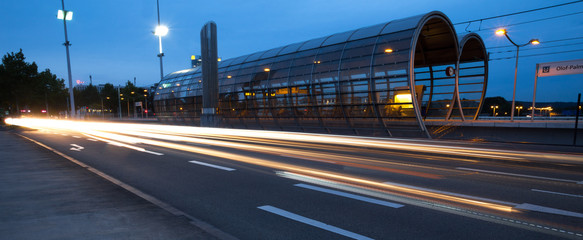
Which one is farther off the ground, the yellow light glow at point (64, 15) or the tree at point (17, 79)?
the yellow light glow at point (64, 15)

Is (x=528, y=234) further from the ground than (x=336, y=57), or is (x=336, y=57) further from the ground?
(x=336, y=57)

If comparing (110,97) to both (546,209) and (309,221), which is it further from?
(546,209)

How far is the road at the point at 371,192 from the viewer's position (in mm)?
4172

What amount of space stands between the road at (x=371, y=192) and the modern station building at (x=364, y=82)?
28.9 ft

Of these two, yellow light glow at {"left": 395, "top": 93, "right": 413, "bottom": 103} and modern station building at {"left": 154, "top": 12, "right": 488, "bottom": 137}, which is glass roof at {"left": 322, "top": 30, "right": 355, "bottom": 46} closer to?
modern station building at {"left": 154, "top": 12, "right": 488, "bottom": 137}

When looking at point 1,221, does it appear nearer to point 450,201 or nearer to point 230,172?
point 230,172

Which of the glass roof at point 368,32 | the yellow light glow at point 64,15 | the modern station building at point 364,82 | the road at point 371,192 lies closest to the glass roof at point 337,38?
the modern station building at point 364,82

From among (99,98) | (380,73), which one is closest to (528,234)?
(380,73)

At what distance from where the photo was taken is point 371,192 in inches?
238

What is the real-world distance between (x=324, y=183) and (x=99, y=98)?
118829mm

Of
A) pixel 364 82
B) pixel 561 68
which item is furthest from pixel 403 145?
pixel 561 68

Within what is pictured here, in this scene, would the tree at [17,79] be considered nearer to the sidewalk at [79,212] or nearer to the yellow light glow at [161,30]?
the yellow light glow at [161,30]

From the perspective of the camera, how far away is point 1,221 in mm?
4371

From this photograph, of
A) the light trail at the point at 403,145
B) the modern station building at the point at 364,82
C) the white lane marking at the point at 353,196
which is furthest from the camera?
the modern station building at the point at 364,82
